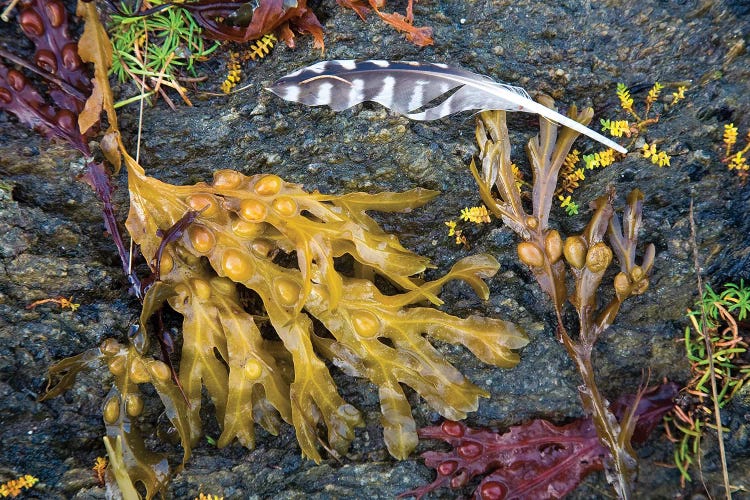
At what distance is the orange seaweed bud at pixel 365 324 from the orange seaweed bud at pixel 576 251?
2.17ft

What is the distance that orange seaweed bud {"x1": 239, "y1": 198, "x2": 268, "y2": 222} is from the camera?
1.79 metres

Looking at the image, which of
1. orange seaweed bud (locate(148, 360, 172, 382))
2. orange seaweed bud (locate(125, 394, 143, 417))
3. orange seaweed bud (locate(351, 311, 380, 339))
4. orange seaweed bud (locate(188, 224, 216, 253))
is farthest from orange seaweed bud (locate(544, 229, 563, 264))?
orange seaweed bud (locate(125, 394, 143, 417))

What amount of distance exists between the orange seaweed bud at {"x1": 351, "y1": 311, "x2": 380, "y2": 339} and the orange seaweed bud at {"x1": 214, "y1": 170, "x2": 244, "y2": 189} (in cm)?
58

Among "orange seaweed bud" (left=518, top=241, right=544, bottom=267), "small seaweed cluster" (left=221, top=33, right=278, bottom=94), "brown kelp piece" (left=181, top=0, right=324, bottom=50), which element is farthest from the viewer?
"small seaweed cluster" (left=221, top=33, right=278, bottom=94)

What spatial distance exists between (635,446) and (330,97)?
1.59 m

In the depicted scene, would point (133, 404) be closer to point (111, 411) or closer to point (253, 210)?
point (111, 411)

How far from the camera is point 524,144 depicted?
6.52 ft

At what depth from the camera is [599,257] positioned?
1783 mm

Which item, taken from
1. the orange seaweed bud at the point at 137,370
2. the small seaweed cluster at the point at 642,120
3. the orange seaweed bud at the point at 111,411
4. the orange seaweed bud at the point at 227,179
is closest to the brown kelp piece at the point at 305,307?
the orange seaweed bud at the point at 227,179

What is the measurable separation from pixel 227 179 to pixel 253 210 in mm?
148

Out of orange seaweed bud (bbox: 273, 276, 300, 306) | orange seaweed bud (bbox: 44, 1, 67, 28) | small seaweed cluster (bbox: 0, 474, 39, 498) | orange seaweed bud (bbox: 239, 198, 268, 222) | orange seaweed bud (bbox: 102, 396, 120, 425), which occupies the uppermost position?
orange seaweed bud (bbox: 44, 1, 67, 28)

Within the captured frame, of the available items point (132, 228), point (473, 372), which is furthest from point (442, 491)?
point (132, 228)

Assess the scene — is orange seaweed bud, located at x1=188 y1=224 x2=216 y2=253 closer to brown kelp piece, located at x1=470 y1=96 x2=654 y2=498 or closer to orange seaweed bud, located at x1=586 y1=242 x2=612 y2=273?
brown kelp piece, located at x1=470 y1=96 x2=654 y2=498

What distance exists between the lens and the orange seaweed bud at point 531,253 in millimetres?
1832
